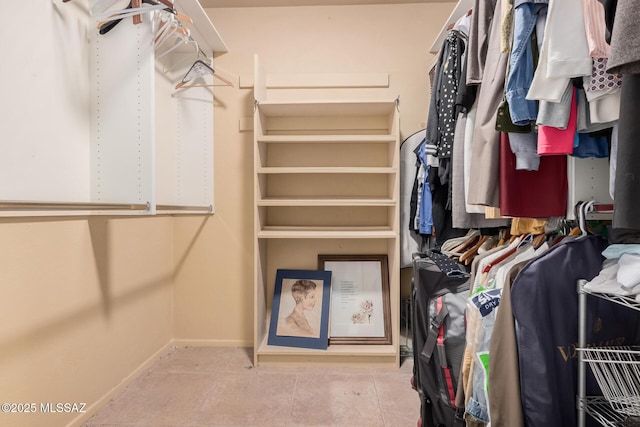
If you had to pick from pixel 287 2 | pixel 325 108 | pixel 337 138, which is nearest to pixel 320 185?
pixel 337 138

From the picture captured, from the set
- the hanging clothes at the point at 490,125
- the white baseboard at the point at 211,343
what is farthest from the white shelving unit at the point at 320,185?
the hanging clothes at the point at 490,125

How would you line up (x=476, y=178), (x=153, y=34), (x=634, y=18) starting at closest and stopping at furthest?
(x=634, y=18), (x=476, y=178), (x=153, y=34)

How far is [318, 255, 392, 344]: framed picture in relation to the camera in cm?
234

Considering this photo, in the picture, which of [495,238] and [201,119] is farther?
[201,119]

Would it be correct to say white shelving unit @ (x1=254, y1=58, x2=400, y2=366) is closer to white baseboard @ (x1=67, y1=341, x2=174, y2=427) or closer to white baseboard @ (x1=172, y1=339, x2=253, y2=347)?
white baseboard @ (x1=172, y1=339, x2=253, y2=347)

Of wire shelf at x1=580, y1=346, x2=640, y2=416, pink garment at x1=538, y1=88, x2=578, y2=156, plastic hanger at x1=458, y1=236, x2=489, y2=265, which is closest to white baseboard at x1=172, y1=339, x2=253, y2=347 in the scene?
plastic hanger at x1=458, y1=236, x2=489, y2=265

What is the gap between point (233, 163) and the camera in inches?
101

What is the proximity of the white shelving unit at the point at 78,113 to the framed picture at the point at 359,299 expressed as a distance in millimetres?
1400

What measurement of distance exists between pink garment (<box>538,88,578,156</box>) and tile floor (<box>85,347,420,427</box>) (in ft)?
4.66

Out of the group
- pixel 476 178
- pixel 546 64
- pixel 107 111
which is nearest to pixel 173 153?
pixel 107 111

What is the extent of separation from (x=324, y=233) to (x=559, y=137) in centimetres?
149

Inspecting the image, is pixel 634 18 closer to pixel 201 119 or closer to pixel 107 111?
pixel 107 111

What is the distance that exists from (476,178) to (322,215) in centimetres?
145

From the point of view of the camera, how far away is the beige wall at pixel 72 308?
1.28 meters
